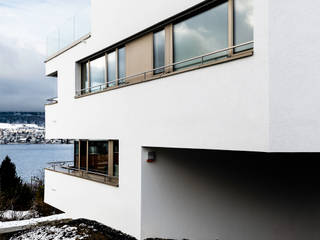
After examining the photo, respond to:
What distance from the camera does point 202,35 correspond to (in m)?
6.96

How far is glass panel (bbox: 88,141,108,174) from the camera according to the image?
10.4m

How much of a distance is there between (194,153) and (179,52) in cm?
292

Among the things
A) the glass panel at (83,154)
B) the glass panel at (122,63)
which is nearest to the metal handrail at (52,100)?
the glass panel at (83,154)

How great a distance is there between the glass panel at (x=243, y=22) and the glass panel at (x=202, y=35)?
10.4 inches

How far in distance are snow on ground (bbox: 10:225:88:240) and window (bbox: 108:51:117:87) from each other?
4911 mm

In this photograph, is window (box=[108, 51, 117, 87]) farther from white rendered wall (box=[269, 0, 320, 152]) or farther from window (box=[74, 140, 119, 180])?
white rendered wall (box=[269, 0, 320, 152])

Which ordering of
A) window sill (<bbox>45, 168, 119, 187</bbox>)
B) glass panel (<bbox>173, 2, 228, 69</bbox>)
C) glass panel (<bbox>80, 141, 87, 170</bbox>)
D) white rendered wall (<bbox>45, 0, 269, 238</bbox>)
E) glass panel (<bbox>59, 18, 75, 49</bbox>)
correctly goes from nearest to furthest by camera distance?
white rendered wall (<bbox>45, 0, 269, 238</bbox>) < glass panel (<bbox>173, 2, 228, 69</bbox>) < window sill (<bbox>45, 168, 119, 187</bbox>) < glass panel (<bbox>80, 141, 87, 170</bbox>) < glass panel (<bbox>59, 18, 75, 49</bbox>)

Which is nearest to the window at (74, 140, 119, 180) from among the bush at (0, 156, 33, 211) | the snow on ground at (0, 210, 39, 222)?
the snow on ground at (0, 210, 39, 222)

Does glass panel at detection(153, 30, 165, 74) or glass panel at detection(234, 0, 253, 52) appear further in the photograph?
glass panel at detection(153, 30, 165, 74)

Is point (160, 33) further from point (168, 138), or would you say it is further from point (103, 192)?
point (103, 192)

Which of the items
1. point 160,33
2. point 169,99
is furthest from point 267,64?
point 160,33

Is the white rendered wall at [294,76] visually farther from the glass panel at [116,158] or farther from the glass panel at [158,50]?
the glass panel at [116,158]

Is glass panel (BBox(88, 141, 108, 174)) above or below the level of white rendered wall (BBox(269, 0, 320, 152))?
below

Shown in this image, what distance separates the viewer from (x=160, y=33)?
27.2 feet
